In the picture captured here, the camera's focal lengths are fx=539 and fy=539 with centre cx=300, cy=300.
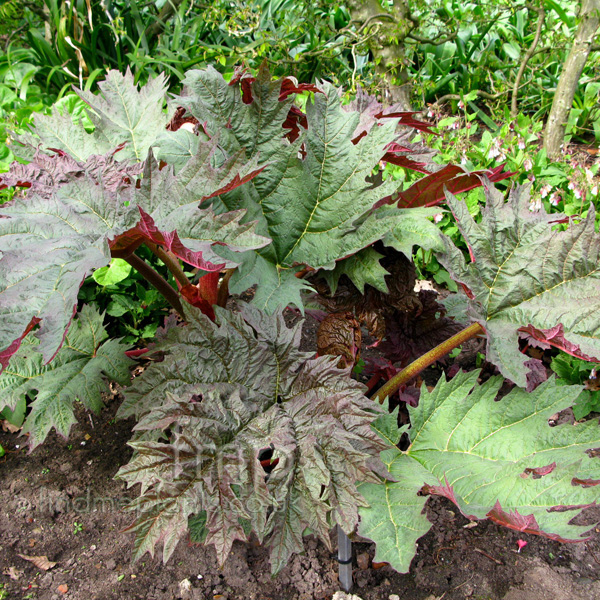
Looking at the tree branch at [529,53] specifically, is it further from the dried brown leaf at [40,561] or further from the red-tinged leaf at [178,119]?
the dried brown leaf at [40,561]

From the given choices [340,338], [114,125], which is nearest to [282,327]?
[340,338]

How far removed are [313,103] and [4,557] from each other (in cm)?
144

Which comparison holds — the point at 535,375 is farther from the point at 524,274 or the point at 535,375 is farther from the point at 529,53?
the point at 529,53

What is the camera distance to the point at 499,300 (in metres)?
1.31

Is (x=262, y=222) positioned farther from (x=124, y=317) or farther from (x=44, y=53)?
(x=44, y=53)

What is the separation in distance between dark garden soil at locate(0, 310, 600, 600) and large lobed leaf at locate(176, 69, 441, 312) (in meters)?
0.73

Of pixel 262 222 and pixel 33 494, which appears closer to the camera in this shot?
pixel 262 222

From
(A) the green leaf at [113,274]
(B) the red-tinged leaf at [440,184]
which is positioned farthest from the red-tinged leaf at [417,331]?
(A) the green leaf at [113,274]

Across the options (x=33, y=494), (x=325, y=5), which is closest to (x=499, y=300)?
(x=33, y=494)

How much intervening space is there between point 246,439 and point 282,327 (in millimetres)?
261

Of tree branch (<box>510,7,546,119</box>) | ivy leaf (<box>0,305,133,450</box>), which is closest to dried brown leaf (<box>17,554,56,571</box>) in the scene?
ivy leaf (<box>0,305,133,450</box>)

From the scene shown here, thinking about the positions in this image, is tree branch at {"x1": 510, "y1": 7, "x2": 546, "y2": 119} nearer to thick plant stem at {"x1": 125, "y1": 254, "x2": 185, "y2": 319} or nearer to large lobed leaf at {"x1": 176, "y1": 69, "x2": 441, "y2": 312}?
large lobed leaf at {"x1": 176, "y1": 69, "x2": 441, "y2": 312}

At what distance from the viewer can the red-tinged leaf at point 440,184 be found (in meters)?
1.38

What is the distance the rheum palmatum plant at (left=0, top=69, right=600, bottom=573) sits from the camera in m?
1.01
